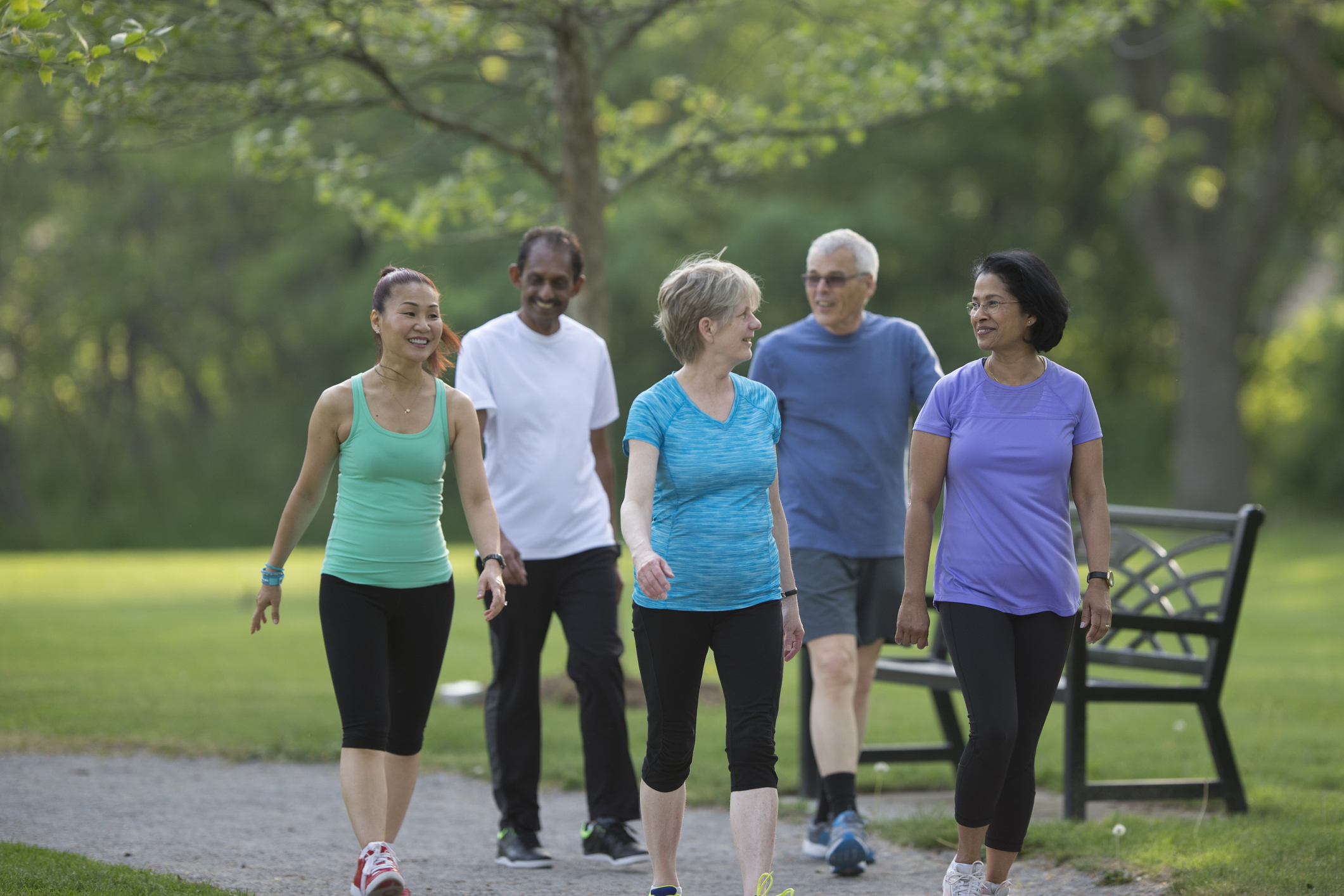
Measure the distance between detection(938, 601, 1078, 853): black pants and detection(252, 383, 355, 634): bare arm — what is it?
1.94m

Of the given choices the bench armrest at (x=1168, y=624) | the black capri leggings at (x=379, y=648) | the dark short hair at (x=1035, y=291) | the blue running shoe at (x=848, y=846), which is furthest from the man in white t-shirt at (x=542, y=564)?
the bench armrest at (x=1168, y=624)

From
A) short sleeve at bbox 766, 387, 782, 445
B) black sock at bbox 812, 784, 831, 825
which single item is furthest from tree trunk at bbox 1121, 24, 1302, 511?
short sleeve at bbox 766, 387, 782, 445

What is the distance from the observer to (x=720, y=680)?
4.14 m

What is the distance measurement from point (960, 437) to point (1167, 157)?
19210 mm

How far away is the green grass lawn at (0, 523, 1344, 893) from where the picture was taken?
19.8 ft

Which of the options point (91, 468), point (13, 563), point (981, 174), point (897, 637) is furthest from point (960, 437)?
point (91, 468)

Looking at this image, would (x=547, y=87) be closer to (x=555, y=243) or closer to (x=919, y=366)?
(x=555, y=243)

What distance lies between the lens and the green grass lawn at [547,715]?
6.04 meters

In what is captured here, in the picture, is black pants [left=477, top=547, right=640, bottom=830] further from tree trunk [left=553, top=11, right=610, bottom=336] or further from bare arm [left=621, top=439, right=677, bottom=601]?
tree trunk [left=553, top=11, right=610, bottom=336]

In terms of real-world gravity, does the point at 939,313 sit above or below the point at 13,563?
above

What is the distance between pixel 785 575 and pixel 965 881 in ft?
3.41

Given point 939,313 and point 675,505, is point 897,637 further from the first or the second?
point 939,313

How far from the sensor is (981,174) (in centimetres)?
3012

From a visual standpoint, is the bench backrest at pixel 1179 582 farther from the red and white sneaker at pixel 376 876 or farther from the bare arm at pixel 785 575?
the red and white sneaker at pixel 376 876
